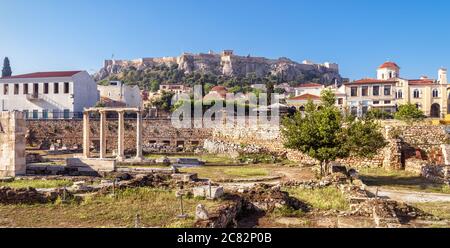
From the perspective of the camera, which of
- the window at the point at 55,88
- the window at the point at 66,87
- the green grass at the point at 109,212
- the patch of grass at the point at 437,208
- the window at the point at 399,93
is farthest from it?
the window at the point at 399,93

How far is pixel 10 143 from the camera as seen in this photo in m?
26.1

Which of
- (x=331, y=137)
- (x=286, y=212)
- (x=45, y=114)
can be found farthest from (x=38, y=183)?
(x=45, y=114)

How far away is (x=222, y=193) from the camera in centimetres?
1778

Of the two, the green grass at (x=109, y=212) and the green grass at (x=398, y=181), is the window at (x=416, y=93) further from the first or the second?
the green grass at (x=109, y=212)

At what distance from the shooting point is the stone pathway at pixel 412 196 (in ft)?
64.8

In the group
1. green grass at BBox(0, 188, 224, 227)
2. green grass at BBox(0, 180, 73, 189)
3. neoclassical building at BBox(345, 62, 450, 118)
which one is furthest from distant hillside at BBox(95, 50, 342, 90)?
green grass at BBox(0, 188, 224, 227)

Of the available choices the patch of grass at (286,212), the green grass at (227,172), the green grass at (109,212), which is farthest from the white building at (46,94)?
the patch of grass at (286,212)

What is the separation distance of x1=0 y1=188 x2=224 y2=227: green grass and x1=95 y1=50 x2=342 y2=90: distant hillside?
14599 cm

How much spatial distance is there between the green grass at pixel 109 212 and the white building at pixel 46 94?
4471 cm

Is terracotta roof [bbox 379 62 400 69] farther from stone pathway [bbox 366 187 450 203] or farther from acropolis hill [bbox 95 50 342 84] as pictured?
acropolis hill [bbox 95 50 342 84]

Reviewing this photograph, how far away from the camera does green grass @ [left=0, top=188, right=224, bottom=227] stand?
13.6 m

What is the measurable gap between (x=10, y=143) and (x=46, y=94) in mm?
37832

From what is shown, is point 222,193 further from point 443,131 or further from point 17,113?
point 443,131

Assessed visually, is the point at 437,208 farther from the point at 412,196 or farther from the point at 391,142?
the point at 391,142
